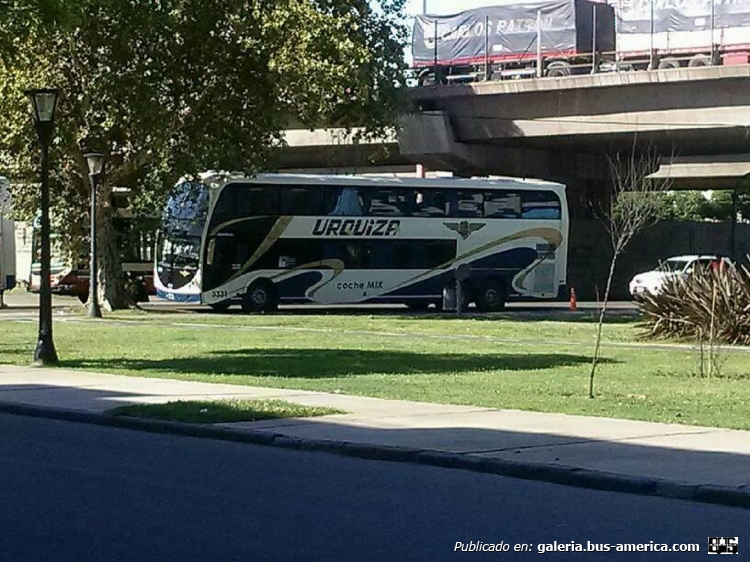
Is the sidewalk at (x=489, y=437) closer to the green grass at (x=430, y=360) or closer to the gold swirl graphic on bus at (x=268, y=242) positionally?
the green grass at (x=430, y=360)

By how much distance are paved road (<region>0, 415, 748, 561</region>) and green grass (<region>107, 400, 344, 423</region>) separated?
1945mm

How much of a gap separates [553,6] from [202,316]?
16.8 meters

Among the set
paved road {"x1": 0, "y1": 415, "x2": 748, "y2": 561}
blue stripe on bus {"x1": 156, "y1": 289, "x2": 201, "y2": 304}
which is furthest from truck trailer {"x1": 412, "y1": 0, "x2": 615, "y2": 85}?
paved road {"x1": 0, "y1": 415, "x2": 748, "y2": 561}

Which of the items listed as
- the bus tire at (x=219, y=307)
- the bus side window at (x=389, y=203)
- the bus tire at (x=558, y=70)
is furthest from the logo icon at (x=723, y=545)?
the bus tire at (x=558, y=70)

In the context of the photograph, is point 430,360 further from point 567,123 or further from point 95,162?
point 567,123

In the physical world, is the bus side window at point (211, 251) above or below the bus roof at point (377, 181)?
below

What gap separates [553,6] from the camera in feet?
157

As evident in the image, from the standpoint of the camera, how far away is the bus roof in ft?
146

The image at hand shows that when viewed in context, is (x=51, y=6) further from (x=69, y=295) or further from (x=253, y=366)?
(x=69, y=295)

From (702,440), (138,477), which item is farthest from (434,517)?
(702,440)

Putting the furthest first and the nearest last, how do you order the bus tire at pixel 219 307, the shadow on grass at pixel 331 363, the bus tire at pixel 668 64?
1. the bus tire at pixel 668 64
2. the bus tire at pixel 219 307
3. the shadow on grass at pixel 331 363

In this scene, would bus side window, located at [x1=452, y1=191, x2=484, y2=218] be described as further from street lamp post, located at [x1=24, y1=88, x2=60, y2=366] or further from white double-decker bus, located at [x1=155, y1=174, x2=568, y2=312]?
street lamp post, located at [x1=24, y1=88, x2=60, y2=366]

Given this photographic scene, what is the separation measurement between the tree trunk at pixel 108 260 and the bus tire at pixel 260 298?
12.6 feet

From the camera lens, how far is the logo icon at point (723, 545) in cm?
885
